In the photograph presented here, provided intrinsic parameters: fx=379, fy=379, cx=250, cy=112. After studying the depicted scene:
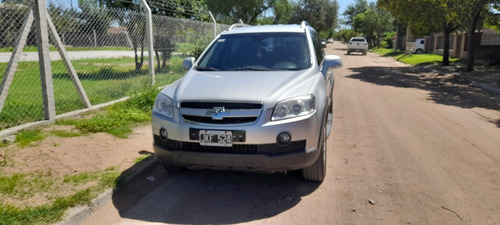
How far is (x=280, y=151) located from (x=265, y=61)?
1549mm

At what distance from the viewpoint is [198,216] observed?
→ 11.6 ft

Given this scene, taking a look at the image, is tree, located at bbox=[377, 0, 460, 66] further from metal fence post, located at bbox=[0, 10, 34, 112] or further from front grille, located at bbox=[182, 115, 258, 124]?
metal fence post, located at bbox=[0, 10, 34, 112]

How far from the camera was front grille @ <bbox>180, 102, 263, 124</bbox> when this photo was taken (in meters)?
3.60

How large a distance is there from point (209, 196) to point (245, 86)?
1210 mm

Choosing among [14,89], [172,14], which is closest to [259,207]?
[14,89]

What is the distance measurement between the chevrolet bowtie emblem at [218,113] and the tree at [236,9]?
27623mm

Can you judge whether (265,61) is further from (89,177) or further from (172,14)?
(172,14)

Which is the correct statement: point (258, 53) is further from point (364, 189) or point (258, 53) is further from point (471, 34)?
point (471, 34)

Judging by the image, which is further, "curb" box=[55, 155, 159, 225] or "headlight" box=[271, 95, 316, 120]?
"headlight" box=[271, 95, 316, 120]

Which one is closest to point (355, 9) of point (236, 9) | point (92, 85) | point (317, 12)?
point (317, 12)

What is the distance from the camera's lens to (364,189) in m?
4.13

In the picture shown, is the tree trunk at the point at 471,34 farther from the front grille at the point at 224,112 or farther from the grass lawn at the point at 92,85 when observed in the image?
the front grille at the point at 224,112

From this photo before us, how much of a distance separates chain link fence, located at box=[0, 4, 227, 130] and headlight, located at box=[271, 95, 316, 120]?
14.1 feet

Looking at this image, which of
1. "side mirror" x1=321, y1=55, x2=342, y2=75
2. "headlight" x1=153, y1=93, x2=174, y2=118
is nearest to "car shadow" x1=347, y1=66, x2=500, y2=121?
"side mirror" x1=321, y1=55, x2=342, y2=75
